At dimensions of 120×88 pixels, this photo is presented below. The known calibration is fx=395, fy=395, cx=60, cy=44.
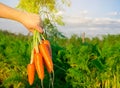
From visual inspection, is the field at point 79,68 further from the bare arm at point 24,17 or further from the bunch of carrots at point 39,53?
the bare arm at point 24,17

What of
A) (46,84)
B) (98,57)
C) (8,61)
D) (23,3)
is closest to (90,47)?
(98,57)

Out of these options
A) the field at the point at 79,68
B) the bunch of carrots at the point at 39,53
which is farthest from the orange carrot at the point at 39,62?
the field at the point at 79,68

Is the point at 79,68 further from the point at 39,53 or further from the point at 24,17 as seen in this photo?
the point at 24,17

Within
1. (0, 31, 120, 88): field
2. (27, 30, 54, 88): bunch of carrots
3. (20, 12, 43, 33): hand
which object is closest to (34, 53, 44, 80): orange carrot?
(27, 30, 54, 88): bunch of carrots

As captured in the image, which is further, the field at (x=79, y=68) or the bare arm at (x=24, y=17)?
the field at (x=79, y=68)

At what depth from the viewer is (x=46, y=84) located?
7.25 m

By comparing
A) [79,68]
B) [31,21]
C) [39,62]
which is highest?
[31,21]

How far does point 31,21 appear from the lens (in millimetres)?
3260

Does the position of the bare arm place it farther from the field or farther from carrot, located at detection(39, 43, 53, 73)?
the field

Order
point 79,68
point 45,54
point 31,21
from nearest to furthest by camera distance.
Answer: point 31,21, point 45,54, point 79,68

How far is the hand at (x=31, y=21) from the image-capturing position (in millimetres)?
3264

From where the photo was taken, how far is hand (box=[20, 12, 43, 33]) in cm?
326

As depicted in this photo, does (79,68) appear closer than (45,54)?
No

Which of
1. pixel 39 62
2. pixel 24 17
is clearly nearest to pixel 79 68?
pixel 39 62
